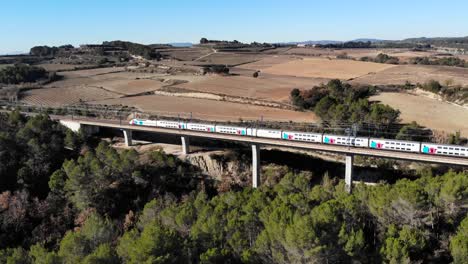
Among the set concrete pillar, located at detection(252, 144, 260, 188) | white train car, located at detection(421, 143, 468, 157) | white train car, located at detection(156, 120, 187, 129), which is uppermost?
white train car, located at detection(156, 120, 187, 129)

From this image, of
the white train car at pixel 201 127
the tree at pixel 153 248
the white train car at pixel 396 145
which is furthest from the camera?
the white train car at pixel 201 127

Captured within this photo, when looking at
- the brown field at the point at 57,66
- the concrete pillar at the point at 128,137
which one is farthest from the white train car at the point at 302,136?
the brown field at the point at 57,66

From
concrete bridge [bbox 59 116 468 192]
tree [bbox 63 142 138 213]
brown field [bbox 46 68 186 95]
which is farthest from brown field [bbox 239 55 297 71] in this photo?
tree [bbox 63 142 138 213]

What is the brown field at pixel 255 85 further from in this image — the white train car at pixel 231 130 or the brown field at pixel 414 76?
the white train car at pixel 231 130

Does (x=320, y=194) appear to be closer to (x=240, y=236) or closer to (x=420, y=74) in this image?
(x=240, y=236)

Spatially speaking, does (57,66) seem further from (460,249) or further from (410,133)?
(460,249)

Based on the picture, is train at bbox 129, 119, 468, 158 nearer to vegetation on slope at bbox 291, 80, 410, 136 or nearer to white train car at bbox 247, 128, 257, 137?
white train car at bbox 247, 128, 257, 137

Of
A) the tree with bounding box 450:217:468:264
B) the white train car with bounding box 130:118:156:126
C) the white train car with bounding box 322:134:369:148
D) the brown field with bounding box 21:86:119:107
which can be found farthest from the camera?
the brown field with bounding box 21:86:119:107
